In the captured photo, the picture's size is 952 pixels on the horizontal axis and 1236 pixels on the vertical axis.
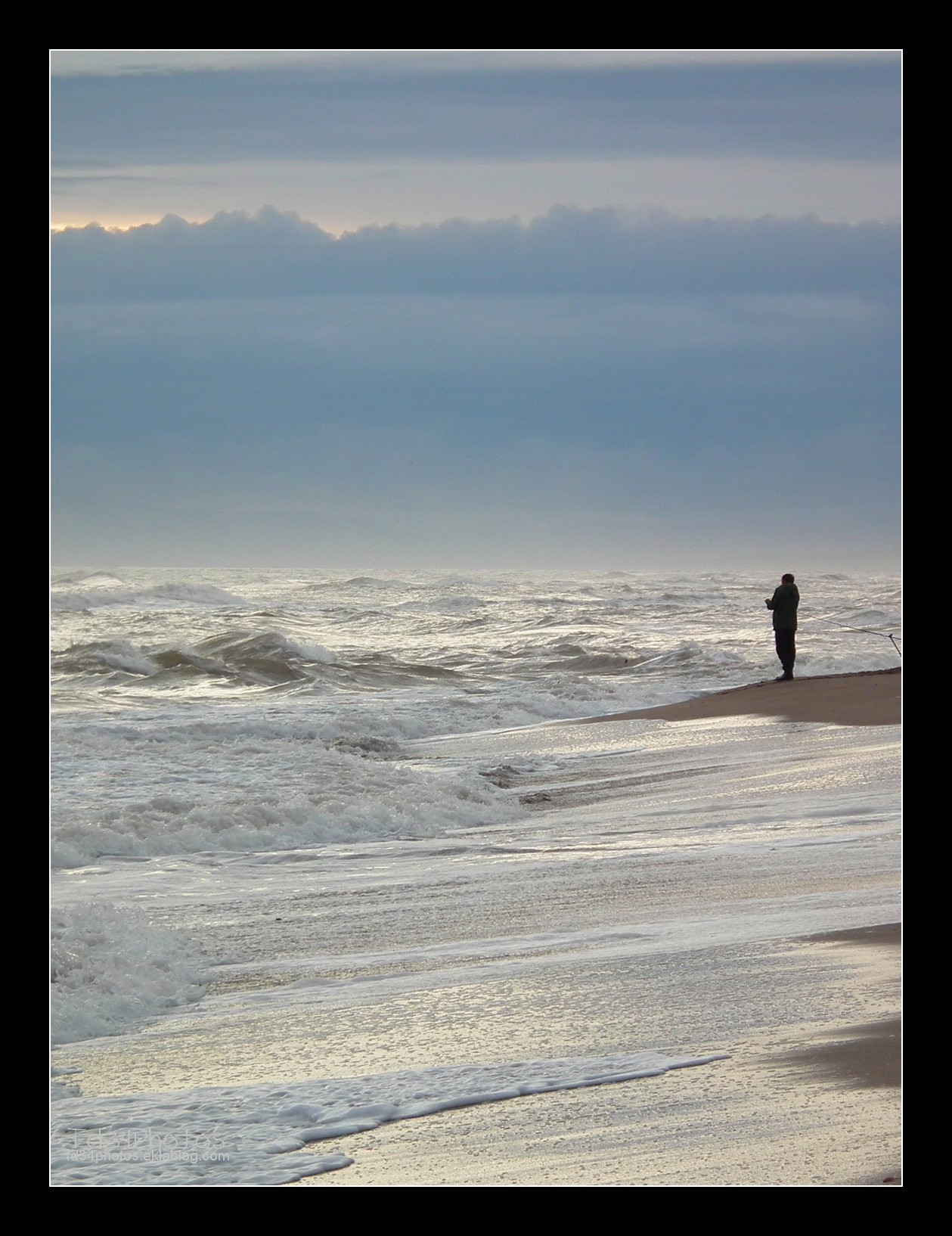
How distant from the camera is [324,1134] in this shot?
337 centimetres

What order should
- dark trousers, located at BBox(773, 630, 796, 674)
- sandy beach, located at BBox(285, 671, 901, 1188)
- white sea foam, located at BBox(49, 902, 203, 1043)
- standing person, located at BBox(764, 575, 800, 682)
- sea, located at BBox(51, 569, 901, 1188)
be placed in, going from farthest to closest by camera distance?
dark trousers, located at BBox(773, 630, 796, 674)
standing person, located at BBox(764, 575, 800, 682)
white sea foam, located at BBox(49, 902, 203, 1043)
sea, located at BBox(51, 569, 901, 1188)
sandy beach, located at BBox(285, 671, 901, 1188)

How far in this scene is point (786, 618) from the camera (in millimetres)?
18672

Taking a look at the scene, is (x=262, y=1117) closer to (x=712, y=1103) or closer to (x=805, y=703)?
(x=712, y=1103)

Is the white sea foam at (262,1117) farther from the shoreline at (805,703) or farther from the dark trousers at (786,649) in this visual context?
the dark trousers at (786,649)

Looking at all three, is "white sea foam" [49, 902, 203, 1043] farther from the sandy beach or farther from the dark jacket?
the dark jacket

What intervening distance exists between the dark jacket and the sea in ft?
7.41

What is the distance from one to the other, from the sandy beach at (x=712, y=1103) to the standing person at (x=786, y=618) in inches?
544

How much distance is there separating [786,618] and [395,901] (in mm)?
13255

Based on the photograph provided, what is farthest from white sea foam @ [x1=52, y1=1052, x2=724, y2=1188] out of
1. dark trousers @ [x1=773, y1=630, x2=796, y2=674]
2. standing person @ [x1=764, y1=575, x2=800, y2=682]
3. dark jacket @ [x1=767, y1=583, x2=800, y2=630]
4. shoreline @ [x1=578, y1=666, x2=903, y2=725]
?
dark trousers @ [x1=773, y1=630, x2=796, y2=674]

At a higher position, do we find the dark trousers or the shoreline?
the dark trousers

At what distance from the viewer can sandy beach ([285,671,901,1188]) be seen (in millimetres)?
3113

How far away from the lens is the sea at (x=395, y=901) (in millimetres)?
3746
